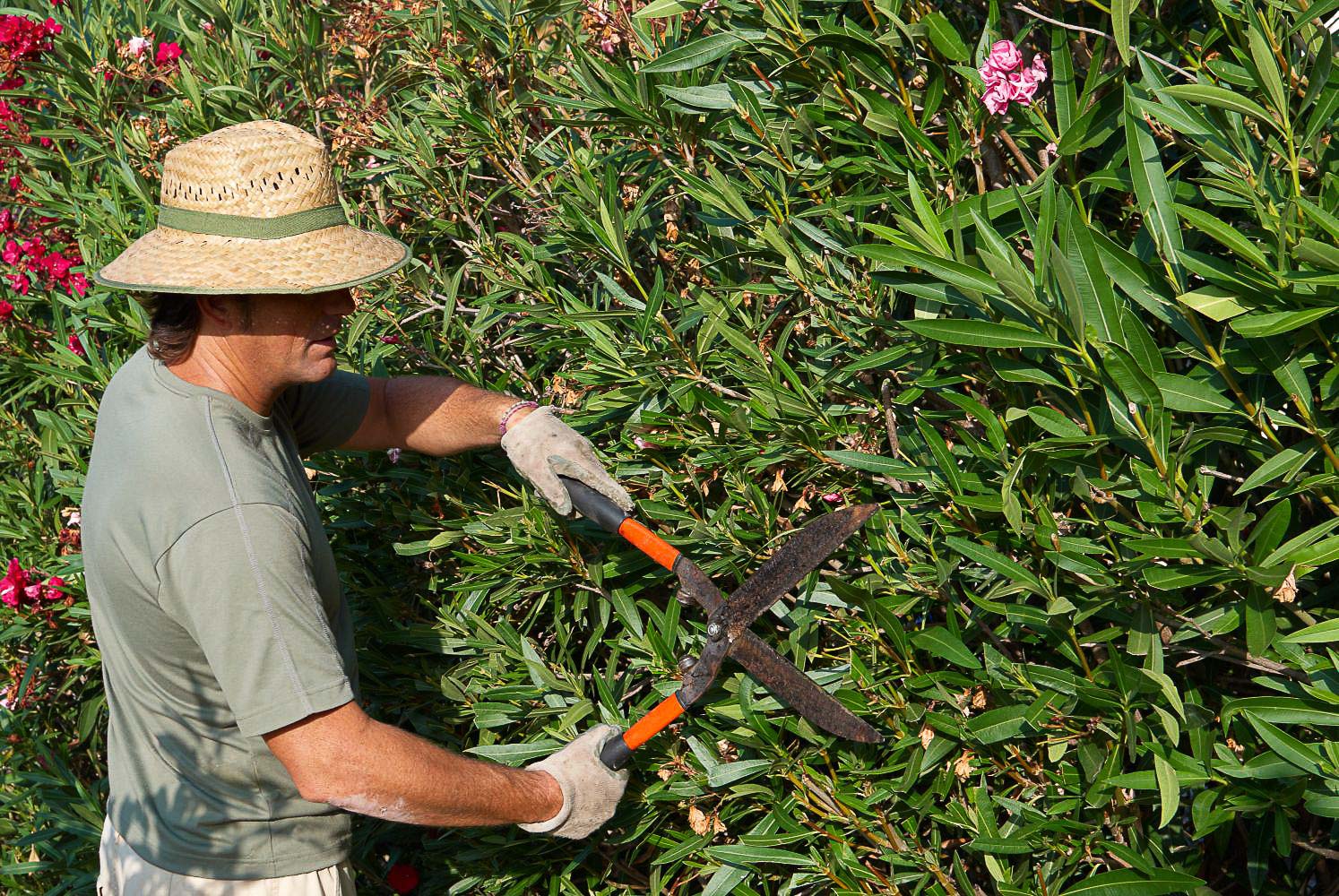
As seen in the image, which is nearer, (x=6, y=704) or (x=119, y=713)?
(x=119, y=713)

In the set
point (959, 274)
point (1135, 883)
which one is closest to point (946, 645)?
point (1135, 883)

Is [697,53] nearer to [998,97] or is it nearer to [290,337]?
[998,97]

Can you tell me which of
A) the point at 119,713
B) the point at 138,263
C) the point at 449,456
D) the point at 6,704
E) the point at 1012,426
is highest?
the point at 138,263

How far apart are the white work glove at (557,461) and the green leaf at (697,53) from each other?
98 centimetres

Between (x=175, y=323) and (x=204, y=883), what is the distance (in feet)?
4.61

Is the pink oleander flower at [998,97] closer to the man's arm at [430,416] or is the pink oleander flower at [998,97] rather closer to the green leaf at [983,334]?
the green leaf at [983,334]

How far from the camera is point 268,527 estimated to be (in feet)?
8.69

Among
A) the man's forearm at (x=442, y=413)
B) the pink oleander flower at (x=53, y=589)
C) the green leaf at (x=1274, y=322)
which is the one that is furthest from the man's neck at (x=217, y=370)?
the green leaf at (x=1274, y=322)

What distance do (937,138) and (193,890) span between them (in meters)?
2.60

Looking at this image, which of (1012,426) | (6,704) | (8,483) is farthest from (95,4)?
(1012,426)

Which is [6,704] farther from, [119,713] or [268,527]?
Answer: [268,527]

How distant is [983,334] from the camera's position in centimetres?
229

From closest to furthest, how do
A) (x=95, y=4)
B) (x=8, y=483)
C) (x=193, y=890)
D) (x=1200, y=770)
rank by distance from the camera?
(x=1200, y=770), (x=193, y=890), (x=8, y=483), (x=95, y=4)

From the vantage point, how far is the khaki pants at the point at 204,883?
3.05 meters
